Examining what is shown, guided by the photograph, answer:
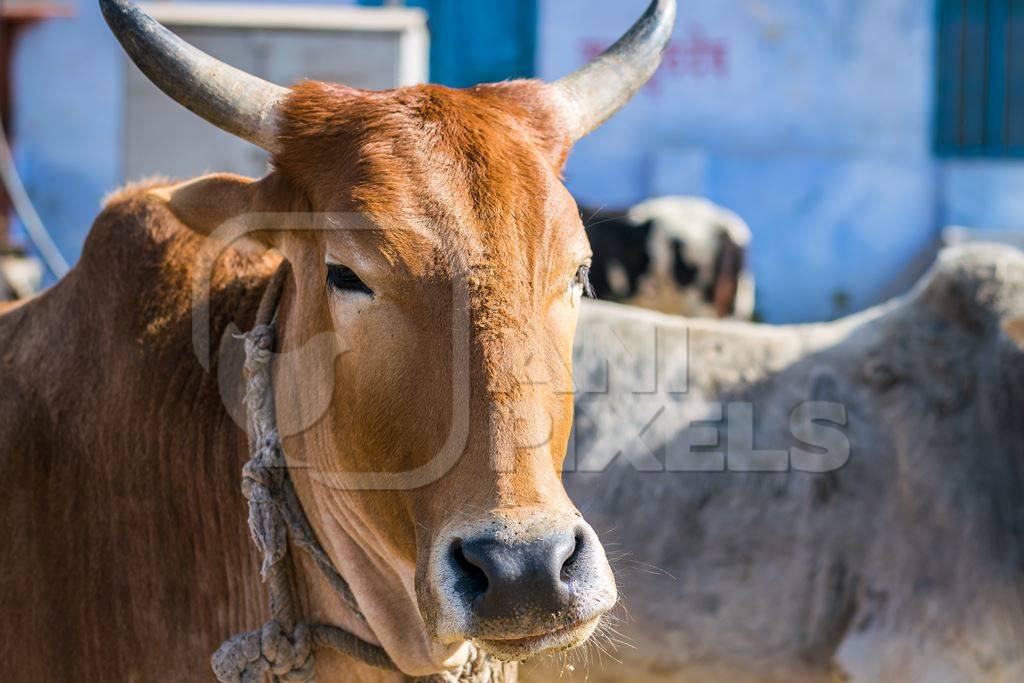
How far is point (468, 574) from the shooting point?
1.87 meters

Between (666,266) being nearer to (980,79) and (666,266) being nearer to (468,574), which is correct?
(980,79)

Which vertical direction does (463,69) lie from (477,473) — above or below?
above

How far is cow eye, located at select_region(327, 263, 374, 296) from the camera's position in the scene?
7.04 ft

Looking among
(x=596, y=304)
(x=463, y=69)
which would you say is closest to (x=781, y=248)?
(x=463, y=69)

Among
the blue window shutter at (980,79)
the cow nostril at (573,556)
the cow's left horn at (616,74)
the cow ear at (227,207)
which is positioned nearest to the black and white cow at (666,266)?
the blue window shutter at (980,79)

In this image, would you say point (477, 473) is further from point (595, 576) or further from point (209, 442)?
point (209, 442)

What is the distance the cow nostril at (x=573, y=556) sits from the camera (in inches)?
73.0

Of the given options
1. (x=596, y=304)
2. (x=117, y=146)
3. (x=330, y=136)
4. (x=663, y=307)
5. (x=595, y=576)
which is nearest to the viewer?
(x=595, y=576)

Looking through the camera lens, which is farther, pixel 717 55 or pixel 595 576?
pixel 717 55

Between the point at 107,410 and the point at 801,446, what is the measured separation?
2269mm

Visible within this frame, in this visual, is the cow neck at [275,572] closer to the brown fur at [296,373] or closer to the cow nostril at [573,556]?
the brown fur at [296,373]

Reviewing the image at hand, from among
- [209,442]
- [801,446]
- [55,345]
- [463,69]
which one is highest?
[463,69]

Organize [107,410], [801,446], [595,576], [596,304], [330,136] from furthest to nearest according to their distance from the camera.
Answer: [596,304]
[801,446]
[107,410]
[330,136]
[595,576]

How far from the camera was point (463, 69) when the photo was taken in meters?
10.4
